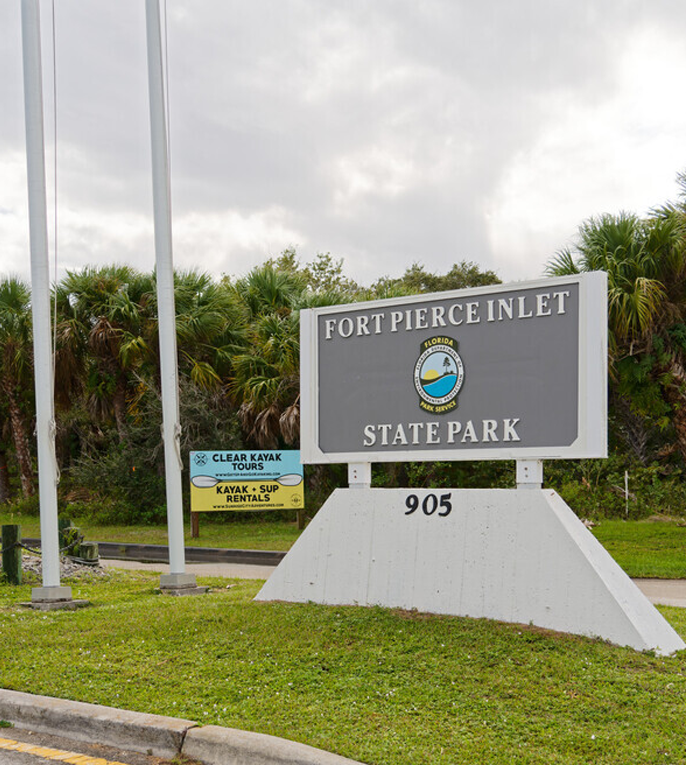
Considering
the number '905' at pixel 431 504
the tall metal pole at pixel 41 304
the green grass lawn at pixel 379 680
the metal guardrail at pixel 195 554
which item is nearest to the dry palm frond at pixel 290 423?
the metal guardrail at pixel 195 554

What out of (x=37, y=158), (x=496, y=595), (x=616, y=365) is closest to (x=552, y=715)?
(x=496, y=595)

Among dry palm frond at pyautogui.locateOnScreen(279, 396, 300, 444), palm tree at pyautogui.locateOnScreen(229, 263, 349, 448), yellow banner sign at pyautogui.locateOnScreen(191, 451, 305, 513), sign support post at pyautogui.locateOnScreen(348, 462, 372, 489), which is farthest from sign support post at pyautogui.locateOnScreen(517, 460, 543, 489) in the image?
dry palm frond at pyautogui.locateOnScreen(279, 396, 300, 444)

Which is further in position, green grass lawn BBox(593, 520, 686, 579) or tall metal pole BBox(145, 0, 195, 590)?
green grass lawn BBox(593, 520, 686, 579)

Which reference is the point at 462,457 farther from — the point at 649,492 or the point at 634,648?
the point at 649,492

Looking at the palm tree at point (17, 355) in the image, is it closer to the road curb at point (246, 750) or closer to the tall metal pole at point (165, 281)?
the tall metal pole at point (165, 281)

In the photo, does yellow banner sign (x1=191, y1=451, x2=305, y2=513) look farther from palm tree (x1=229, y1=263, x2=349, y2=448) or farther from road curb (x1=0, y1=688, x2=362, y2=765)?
road curb (x1=0, y1=688, x2=362, y2=765)

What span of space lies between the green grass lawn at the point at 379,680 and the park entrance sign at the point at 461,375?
162 cm

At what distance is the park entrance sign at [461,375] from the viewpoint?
25.8 feet

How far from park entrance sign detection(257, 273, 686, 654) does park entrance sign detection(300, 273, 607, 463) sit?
1 centimetres

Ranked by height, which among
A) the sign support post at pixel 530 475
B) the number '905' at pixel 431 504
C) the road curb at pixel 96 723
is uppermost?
the sign support post at pixel 530 475

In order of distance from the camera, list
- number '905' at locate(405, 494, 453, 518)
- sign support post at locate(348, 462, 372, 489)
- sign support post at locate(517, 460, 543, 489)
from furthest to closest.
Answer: sign support post at locate(348, 462, 372, 489)
number '905' at locate(405, 494, 453, 518)
sign support post at locate(517, 460, 543, 489)

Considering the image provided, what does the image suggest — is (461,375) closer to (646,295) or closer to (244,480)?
(646,295)

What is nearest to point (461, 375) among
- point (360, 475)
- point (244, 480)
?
point (360, 475)

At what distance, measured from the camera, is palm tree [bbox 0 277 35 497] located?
90.8 ft
